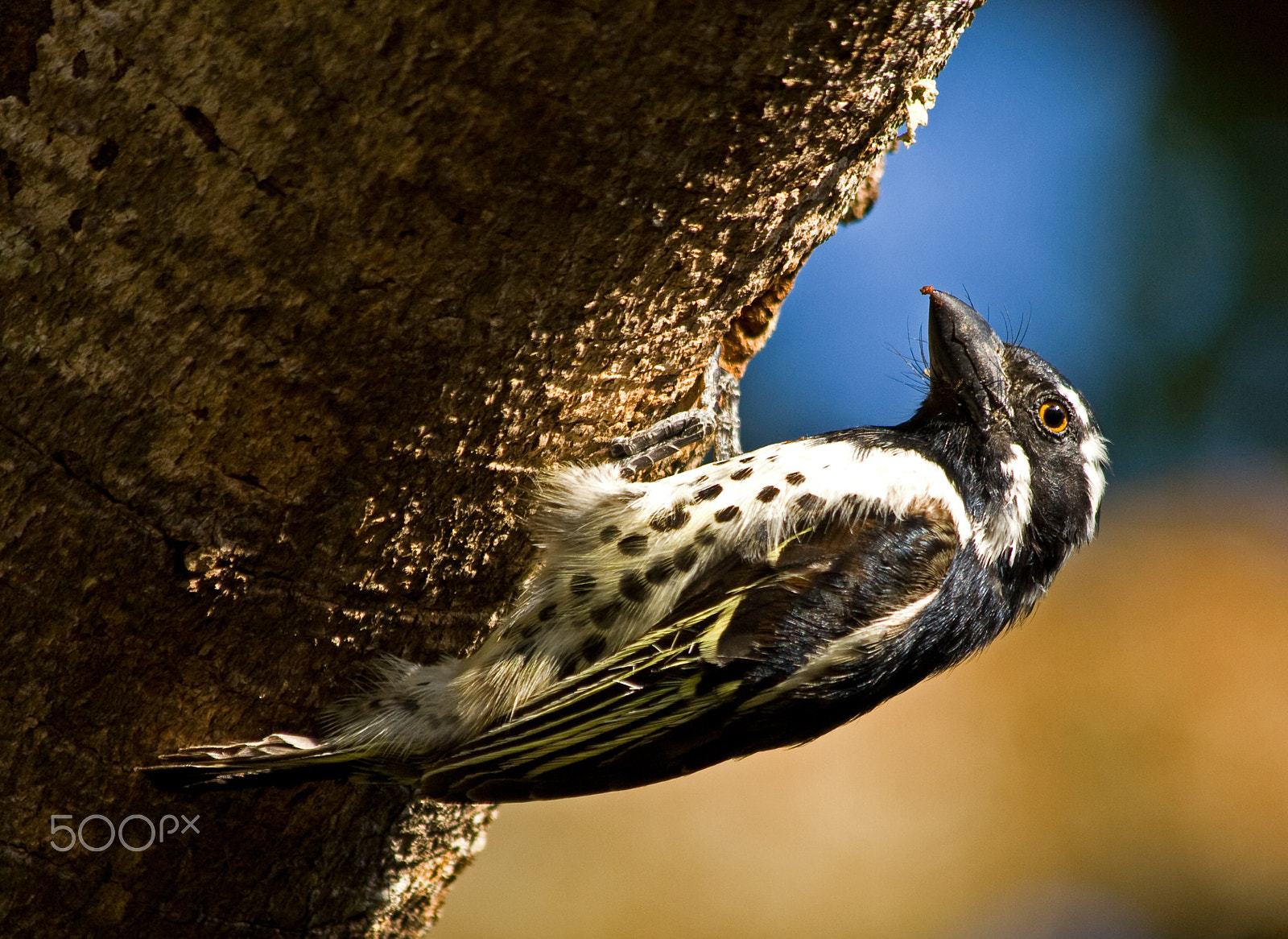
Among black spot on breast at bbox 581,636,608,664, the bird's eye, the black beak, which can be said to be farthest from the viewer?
the bird's eye

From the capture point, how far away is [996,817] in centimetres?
695

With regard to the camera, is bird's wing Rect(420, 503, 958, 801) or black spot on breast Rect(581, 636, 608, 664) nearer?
bird's wing Rect(420, 503, 958, 801)

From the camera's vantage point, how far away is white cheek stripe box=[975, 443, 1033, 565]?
376 cm

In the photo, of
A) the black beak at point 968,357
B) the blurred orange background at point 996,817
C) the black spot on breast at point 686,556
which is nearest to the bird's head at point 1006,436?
the black beak at point 968,357

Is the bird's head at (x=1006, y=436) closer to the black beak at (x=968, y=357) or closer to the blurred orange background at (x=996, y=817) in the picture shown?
the black beak at (x=968, y=357)

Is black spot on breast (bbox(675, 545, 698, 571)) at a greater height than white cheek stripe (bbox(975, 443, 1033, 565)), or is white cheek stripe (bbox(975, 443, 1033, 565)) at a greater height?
white cheek stripe (bbox(975, 443, 1033, 565))

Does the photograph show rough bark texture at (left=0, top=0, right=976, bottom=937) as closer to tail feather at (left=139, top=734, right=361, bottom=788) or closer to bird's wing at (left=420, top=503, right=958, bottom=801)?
tail feather at (left=139, top=734, right=361, bottom=788)

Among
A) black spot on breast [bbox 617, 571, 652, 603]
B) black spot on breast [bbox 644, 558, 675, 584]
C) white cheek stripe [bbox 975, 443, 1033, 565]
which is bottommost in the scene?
black spot on breast [bbox 617, 571, 652, 603]

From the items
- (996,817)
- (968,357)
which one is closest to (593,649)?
(968,357)

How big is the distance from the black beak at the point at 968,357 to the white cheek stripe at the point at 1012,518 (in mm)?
192

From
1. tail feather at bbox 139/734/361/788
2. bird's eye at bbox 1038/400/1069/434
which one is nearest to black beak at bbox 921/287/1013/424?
bird's eye at bbox 1038/400/1069/434

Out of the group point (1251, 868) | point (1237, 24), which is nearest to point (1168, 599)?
point (1251, 868)

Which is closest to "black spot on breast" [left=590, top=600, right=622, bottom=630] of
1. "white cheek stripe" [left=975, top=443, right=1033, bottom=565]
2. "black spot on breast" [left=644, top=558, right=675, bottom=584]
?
"black spot on breast" [left=644, top=558, right=675, bottom=584]

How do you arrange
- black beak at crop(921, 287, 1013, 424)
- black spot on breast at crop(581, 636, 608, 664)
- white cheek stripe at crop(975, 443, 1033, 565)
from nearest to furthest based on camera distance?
black spot on breast at crop(581, 636, 608, 664) < white cheek stripe at crop(975, 443, 1033, 565) < black beak at crop(921, 287, 1013, 424)
